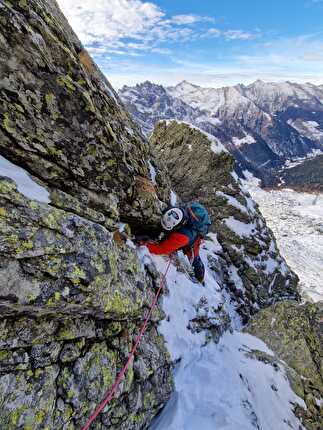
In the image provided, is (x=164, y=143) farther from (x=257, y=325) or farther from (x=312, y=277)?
(x=312, y=277)

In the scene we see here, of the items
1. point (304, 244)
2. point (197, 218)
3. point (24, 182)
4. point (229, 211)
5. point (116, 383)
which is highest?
point (24, 182)

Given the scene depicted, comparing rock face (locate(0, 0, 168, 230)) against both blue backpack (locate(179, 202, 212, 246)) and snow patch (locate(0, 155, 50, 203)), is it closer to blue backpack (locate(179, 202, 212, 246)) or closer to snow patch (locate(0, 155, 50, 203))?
snow patch (locate(0, 155, 50, 203))

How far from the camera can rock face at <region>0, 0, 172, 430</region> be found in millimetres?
4969

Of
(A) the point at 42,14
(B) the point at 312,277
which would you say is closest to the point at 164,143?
(A) the point at 42,14

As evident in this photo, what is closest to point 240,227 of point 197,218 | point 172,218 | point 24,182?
point 197,218

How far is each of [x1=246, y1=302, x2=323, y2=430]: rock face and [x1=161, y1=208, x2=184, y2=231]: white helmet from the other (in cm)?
763

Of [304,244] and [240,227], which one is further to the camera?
[304,244]

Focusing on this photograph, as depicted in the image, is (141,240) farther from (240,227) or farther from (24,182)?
(240,227)

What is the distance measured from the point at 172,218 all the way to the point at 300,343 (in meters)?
8.70

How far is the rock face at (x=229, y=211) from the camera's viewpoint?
2097 cm

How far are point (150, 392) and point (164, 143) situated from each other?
69.6 ft

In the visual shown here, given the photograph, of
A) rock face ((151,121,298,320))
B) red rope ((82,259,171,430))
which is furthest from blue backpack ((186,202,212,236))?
rock face ((151,121,298,320))

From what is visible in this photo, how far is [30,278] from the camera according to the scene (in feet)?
16.6

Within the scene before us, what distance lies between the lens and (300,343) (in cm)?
1376
